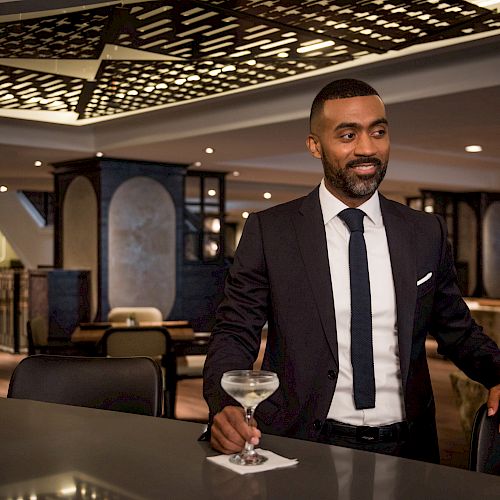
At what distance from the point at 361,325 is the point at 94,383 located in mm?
903

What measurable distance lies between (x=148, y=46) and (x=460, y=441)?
367 cm

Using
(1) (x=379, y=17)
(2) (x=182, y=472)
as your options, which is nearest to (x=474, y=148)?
(1) (x=379, y=17)

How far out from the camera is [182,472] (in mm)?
1422

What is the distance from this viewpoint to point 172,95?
716 centimetres

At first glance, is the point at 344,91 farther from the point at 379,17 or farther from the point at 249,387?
the point at 379,17

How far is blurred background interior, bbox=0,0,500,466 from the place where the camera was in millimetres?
4895

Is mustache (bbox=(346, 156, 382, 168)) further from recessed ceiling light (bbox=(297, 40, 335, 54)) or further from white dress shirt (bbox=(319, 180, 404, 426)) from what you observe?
recessed ceiling light (bbox=(297, 40, 335, 54))

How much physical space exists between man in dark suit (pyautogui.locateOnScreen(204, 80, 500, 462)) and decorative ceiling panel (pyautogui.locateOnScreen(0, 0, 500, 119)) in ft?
9.06

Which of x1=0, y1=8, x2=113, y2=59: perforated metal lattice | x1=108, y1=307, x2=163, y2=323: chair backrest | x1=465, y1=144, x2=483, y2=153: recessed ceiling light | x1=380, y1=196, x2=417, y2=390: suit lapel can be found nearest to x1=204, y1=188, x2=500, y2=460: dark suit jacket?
x1=380, y1=196, x2=417, y2=390: suit lapel

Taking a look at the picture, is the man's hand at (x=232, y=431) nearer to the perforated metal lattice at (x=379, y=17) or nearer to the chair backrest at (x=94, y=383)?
the chair backrest at (x=94, y=383)

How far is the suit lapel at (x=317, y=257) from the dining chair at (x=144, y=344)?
416 cm

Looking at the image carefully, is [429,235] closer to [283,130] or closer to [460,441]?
[460,441]

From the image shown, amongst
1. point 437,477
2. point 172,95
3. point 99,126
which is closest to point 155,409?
point 437,477

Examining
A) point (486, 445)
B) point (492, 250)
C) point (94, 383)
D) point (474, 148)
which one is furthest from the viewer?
point (492, 250)
